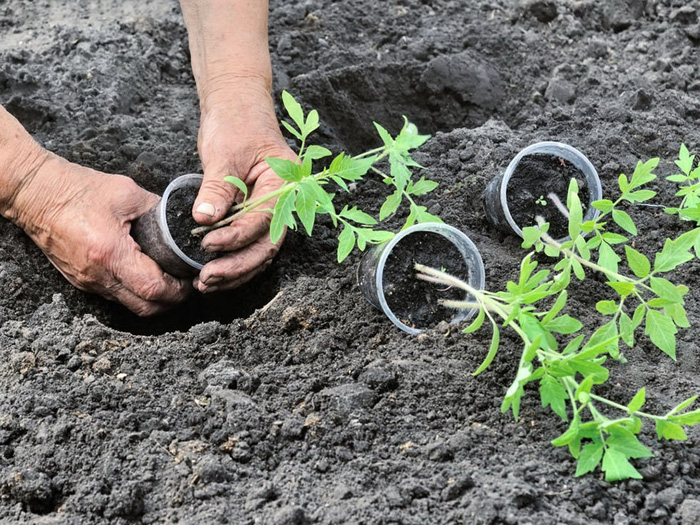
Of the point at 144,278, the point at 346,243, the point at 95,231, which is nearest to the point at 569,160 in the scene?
the point at 346,243

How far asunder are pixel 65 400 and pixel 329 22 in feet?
7.39

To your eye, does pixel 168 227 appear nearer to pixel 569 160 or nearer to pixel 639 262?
pixel 569 160

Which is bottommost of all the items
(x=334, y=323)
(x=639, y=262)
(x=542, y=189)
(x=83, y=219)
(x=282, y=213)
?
(x=334, y=323)

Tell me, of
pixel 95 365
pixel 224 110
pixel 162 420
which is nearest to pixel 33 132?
pixel 224 110

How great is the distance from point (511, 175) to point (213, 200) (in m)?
0.94

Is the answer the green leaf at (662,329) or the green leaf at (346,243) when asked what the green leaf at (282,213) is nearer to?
the green leaf at (346,243)

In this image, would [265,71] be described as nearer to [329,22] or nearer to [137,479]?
[329,22]

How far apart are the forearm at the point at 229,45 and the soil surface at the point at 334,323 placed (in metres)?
0.33

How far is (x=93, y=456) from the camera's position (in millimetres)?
1911

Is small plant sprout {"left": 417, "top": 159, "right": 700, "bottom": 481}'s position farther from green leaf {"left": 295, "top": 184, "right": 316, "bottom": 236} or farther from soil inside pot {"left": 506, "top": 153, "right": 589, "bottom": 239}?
soil inside pot {"left": 506, "top": 153, "right": 589, "bottom": 239}

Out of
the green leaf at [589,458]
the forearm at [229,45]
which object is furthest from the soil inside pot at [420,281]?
the forearm at [229,45]

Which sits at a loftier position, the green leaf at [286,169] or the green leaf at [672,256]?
the green leaf at [286,169]

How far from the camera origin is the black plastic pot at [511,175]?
2.54 meters

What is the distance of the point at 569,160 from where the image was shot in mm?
2656
